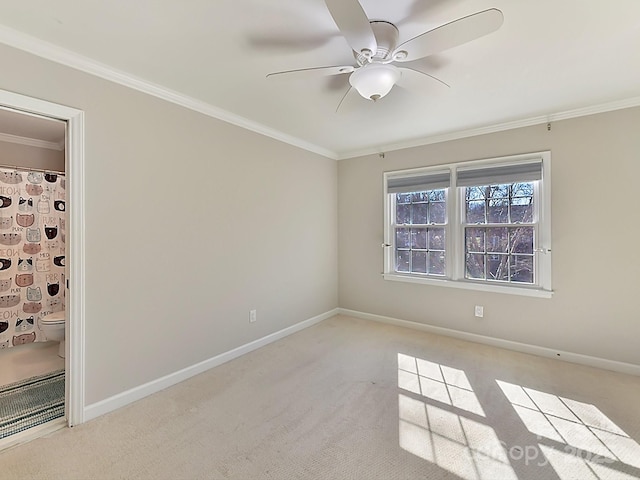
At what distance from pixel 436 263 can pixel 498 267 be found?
0.67m

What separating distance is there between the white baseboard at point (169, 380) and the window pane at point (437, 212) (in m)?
2.20

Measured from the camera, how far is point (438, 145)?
362cm

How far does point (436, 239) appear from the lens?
3727mm

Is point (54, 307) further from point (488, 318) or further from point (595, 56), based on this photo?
point (595, 56)

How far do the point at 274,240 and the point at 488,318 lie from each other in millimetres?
2533

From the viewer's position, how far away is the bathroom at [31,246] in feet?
9.82

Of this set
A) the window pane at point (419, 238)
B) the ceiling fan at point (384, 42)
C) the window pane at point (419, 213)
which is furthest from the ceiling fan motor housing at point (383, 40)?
the window pane at point (419, 238)

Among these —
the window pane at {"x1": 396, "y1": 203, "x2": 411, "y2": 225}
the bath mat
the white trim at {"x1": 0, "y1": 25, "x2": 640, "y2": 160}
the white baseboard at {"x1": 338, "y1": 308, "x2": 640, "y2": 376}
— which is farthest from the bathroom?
the window pane at {"x1": 396, "y1": 203, "x2": 411, "y2": 225}

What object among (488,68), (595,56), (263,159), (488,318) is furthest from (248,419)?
(595,56)

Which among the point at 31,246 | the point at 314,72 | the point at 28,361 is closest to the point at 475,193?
the point at 314,72

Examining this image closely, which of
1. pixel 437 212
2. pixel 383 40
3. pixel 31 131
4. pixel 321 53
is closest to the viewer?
pixel 383 40

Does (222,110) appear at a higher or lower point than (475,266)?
higher

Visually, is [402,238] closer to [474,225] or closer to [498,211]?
[474,225]

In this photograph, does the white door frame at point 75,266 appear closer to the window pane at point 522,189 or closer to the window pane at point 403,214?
the window pane at point 403,214
